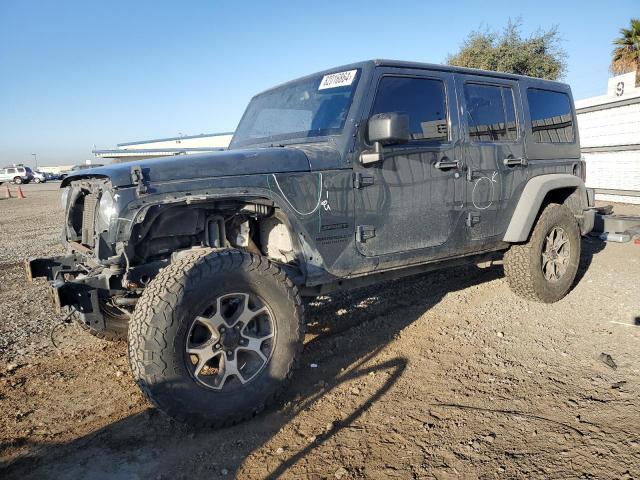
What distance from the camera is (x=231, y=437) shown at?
268 cm

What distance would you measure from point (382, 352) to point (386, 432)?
1.13 m

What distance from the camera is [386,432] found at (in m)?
2.68

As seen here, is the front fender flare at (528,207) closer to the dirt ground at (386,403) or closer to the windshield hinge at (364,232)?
the dirt ground at (386,403)

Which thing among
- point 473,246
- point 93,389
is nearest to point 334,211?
point 473,246

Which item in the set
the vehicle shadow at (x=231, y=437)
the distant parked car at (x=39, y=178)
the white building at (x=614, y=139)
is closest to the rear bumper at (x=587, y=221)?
the vehicle shadow at (x=231, y=437)

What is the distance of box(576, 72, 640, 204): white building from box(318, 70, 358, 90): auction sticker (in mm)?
10566

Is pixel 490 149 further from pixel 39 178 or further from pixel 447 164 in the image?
pixel 39 178

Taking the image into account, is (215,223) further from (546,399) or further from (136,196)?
(546,399)

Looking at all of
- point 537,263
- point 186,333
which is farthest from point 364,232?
point 537,263

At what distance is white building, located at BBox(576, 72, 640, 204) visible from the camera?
37.5 ft

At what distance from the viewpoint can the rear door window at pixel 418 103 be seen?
11.7 feet

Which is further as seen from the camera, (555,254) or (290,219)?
(555,254)

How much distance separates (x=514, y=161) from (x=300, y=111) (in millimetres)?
2086

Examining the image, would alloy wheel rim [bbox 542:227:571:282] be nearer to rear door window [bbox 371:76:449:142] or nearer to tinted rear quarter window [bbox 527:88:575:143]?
tinted rear quarter window [bbox 527:88:575:143]
